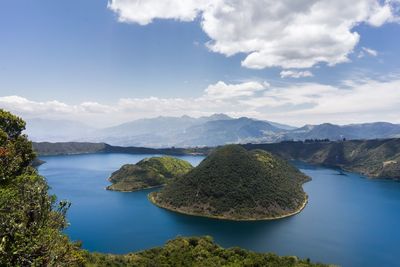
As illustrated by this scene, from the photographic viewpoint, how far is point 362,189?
192 meters

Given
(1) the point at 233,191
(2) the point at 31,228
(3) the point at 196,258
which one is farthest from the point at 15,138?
(1) the point at 233,191

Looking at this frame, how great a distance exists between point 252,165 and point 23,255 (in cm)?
13905

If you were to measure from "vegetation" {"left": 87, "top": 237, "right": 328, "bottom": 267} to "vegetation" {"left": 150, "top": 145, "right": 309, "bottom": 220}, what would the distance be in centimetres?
5226

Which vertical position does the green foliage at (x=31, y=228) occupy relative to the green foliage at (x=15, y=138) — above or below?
below

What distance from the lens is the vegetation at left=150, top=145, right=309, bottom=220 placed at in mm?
125875

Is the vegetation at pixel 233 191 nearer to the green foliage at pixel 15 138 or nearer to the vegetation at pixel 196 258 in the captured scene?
the vegetation at pixel 196 258

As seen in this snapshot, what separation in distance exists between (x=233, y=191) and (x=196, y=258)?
68927 mm

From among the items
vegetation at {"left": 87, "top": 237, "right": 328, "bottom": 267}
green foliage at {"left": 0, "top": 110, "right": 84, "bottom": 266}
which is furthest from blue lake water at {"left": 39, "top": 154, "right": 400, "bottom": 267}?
green foliage at {"left": 0, "top": 110, "right": 84, "bottom": 266}

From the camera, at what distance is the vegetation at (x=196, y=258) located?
61.1 metres

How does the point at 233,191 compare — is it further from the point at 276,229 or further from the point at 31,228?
the point at 31,228

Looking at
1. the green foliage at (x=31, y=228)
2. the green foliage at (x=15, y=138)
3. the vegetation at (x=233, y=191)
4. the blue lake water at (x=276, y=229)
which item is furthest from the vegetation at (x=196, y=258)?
the vegetation at (x=233, y=191)

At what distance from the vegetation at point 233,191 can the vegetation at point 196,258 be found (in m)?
52.3

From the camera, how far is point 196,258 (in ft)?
217

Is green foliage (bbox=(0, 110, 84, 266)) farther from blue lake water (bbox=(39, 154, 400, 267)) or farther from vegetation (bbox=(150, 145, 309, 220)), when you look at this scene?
vegetation (bbox=(150, 145, 309, 220))
